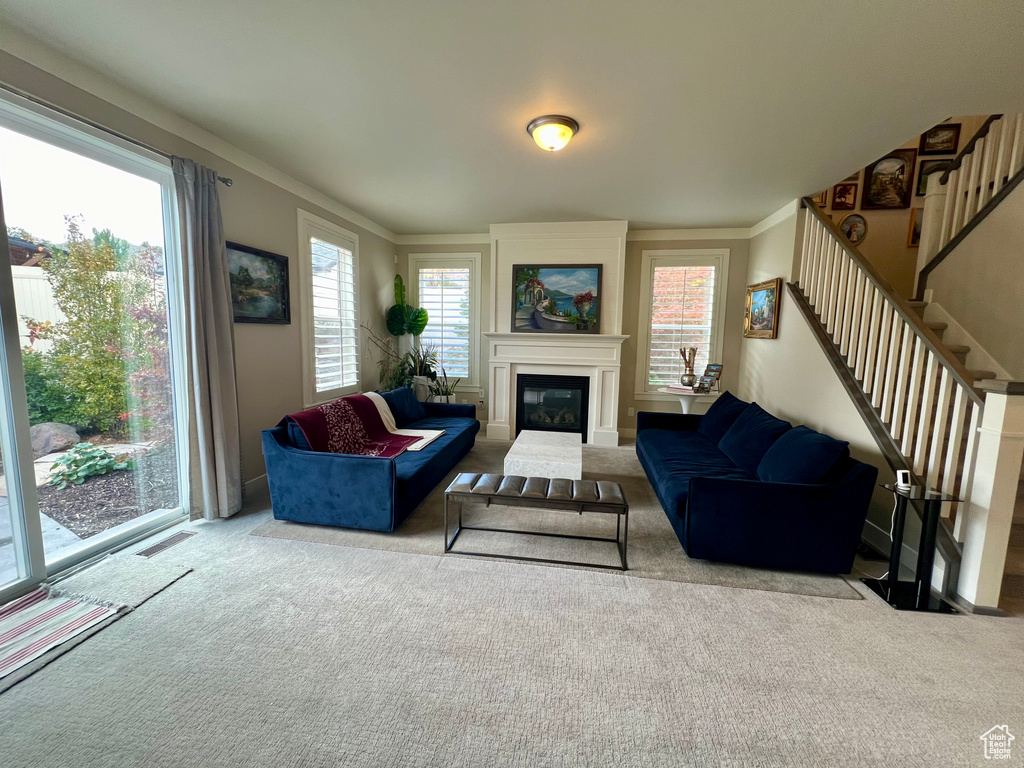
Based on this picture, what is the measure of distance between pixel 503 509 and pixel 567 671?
1641 millimetres

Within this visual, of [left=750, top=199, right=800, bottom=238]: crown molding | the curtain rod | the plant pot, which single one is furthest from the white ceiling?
the plant pot

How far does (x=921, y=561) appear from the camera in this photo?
2154 millimetres

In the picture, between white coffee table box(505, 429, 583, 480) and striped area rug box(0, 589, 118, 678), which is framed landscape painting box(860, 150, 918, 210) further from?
striped area rug box(0, 589, 118, 678)

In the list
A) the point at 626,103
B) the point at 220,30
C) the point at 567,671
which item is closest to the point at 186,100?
the point at 220,30

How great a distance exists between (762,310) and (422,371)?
4.13 m

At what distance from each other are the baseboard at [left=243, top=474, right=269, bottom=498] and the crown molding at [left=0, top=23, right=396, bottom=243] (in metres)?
2.52

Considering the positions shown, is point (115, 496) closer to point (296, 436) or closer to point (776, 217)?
point (296, 436)

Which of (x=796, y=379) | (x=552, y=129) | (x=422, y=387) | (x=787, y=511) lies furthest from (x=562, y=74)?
(x=422, y=387)

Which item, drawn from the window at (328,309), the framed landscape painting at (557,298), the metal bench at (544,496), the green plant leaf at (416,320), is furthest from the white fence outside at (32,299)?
the framed landscape painting at (557,298)

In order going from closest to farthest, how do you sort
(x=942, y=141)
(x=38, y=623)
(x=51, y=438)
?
(x=38, y=623) → (x=51, y=438) → (x=942, y=141)

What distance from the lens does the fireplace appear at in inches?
208

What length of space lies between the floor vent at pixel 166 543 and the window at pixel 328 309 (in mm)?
1514

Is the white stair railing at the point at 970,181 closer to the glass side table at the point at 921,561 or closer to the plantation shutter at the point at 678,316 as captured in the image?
the plantation shutter at the point at 678,316

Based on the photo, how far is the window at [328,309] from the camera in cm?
396
